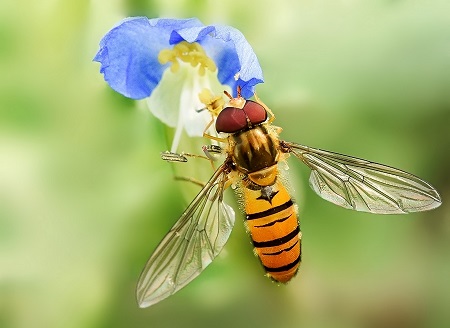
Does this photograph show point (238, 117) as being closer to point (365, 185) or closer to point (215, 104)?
point (215, 104)

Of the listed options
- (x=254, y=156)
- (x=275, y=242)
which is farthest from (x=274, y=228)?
(x=254, y=156)

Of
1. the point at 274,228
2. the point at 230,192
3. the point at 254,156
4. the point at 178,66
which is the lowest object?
the point at 230,192

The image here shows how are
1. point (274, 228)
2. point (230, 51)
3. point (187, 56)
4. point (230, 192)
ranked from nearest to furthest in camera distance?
point (274, 228) < point (230, 51) < point (187, 56) < point (230, 192)

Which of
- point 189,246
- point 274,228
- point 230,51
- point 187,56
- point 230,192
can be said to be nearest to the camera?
point 189,246

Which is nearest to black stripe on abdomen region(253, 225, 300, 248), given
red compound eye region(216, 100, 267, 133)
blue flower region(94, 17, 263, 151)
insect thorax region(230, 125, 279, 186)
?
insect thorax region(230, 125, 279, 186)

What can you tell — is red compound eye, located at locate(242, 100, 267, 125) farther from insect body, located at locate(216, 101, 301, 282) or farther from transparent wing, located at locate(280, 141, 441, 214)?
transparent wing, located at locate(280, 141, 441, 214)

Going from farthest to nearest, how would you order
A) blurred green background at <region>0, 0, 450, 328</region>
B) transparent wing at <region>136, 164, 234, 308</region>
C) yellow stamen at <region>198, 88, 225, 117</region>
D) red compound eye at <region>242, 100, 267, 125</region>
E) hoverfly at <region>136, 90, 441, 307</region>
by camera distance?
blurred green background at <region>0, 0, 450, 328</region>
yellow stamen at <region>198, 88, 225, 117</region>
red compound eye at <region>242, 100, 267, 125</region>
hoverfly at <region>136, 90, 441, 307</region>
transparent wing at <region>136, 164, 234, 308</region>

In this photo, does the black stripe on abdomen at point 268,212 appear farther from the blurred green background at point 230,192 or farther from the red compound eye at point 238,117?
the blurred green background at point 230,192

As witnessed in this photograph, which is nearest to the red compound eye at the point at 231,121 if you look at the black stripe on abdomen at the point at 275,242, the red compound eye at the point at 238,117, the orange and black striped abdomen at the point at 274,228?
the red compound eye at the point at 238,117

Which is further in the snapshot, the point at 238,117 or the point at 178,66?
the point at 178,66
